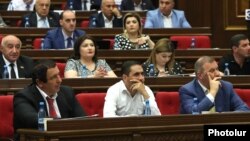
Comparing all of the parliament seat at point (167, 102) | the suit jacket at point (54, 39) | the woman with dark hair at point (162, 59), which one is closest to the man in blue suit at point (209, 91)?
the parliament seat at point (167, 102)

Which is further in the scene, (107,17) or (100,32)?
(107,17)

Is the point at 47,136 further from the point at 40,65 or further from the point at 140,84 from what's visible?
the point at 140,84

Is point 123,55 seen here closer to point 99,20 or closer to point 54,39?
point 54,39

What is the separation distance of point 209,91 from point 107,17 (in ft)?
14.1

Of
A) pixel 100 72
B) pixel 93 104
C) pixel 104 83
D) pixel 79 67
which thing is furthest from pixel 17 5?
pixel 93 104

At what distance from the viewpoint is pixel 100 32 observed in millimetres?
10680

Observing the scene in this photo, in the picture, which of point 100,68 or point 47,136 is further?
point 100,68

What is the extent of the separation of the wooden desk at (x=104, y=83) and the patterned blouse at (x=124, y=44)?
1.85 meters

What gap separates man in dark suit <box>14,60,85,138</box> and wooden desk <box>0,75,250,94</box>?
1.02 meters

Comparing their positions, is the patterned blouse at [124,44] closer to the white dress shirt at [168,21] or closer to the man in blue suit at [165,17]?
the man in blue suit at [165,17]

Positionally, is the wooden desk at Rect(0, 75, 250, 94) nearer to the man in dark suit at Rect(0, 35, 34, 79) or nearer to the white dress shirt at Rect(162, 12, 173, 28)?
the man in dark suit at Rect(0, 35, 34, 79)

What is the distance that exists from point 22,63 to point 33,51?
71 cm

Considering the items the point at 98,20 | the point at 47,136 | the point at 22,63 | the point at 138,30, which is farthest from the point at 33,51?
the point at 47,136

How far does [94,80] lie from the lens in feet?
26.2
